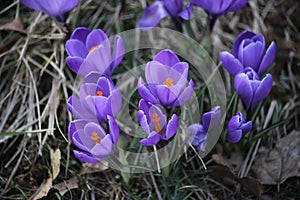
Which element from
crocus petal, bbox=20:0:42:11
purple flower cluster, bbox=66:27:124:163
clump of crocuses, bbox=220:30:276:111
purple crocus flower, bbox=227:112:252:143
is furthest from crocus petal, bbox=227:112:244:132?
crocus petal, bbox=20:0:42:11

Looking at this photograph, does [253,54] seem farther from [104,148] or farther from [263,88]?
[104,148]

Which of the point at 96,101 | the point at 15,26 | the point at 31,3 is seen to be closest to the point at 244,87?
the point at 96,101

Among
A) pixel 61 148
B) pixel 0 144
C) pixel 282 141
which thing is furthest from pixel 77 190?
pixel 282 141

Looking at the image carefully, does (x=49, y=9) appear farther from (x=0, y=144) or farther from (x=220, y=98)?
(x=220, y=98)

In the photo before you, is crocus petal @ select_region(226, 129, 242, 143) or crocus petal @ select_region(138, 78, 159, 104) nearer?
crocus petal @ select_region(138, 78, 159, 104)

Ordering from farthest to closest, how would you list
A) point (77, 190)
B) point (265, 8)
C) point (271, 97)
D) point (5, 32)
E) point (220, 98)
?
point (265, 8) → point (5, 32) → point (271, 97) → point (220, 98) → point (77, 190)

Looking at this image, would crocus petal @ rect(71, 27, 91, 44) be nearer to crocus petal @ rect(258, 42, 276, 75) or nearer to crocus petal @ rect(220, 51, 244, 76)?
crocus petal @ rect(220, 51, 244, 76)
